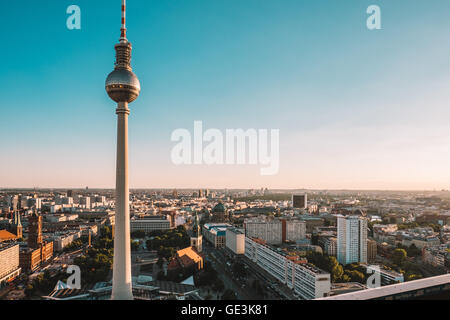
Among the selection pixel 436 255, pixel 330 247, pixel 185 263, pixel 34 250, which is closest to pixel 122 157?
pixel 185 263

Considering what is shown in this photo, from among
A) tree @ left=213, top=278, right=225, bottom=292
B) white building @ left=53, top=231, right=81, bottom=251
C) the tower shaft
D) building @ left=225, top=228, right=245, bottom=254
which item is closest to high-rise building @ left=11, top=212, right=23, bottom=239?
white building @ left=53, top=231, right=81, bottom=251

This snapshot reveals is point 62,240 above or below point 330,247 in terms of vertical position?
above

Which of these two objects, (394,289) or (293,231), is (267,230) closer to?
(293,231)

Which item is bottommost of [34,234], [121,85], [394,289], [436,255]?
[436,255]

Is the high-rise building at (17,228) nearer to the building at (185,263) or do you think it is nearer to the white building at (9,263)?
the white building at (9,263)

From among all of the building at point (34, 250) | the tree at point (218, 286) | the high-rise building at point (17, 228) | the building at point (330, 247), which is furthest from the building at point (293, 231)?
the high-rise building at point (17, 228)

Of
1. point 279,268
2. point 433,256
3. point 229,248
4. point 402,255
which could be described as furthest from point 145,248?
point 433,256

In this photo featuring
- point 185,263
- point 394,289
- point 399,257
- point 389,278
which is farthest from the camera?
point 399,257

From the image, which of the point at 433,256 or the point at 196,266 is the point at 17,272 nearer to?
the point at 196,266
